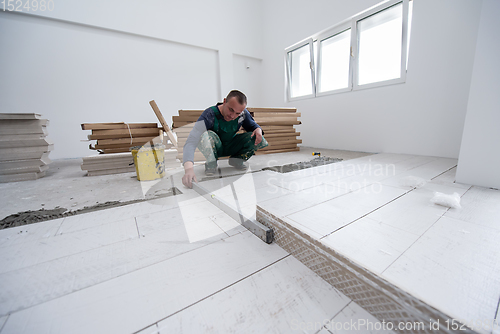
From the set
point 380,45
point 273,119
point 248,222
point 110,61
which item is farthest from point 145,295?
point 110,61

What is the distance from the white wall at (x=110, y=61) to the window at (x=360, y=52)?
7.68 ft

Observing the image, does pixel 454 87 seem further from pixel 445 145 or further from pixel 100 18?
pixel 100 18

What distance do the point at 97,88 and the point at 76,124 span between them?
873 millimetres

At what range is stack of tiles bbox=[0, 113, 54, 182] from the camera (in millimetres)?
2516

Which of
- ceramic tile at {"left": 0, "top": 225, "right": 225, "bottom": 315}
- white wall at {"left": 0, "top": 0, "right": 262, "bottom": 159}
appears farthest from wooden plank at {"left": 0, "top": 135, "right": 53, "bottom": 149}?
ceramic tile at {"left": 0, "top": 225, "right": 225, "bottom": 315}

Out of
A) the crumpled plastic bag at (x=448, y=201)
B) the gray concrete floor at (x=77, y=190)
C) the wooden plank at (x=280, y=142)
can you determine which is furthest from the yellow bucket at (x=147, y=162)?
the crumpled plastic bag at (x=448, y=201)

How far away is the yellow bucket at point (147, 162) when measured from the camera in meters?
2.31

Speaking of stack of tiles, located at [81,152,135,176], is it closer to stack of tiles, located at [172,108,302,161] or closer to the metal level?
the metal level

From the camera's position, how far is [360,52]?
157 inches

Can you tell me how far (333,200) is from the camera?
150 cm

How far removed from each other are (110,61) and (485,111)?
594cm

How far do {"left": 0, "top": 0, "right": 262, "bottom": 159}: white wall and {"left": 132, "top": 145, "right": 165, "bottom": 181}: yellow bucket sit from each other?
2.89 metres

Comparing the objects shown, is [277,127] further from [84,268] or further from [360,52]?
[84,268]

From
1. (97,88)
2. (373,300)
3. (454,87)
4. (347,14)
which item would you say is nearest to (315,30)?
(347,14)
